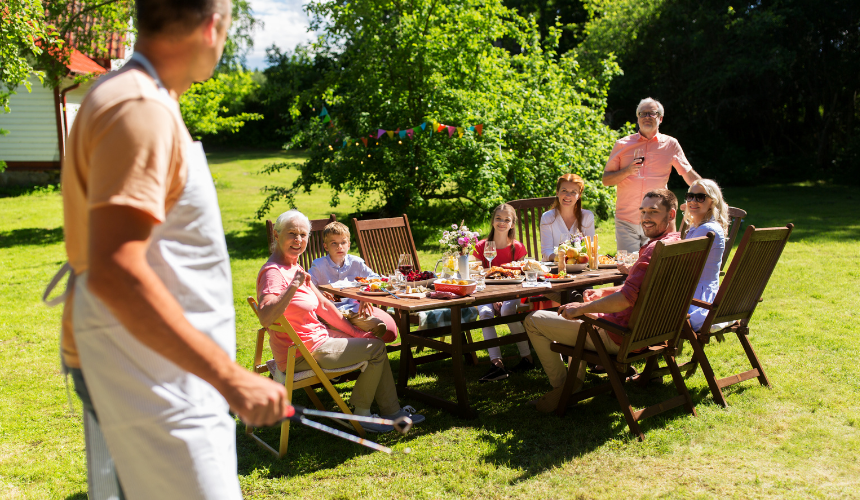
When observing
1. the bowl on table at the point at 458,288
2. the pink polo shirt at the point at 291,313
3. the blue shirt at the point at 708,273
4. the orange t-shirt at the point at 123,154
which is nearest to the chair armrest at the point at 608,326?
the bowl on table at the point at 458,288

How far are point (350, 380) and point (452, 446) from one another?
47.8 inches

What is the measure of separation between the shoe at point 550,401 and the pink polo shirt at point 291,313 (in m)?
1.42

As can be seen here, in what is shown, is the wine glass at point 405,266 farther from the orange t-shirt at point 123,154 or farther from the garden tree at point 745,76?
the garden tree at point 745,76

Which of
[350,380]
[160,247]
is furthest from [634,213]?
[160,247]

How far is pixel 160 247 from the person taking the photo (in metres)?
1.25

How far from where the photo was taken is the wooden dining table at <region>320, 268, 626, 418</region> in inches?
159

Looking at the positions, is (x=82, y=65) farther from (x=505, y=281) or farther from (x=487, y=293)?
(x=487, y=293)

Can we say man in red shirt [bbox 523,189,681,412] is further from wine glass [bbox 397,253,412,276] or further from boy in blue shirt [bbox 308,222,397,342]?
boy in blue shirt [bbox 308,222,397,342]

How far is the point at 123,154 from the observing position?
114 cm

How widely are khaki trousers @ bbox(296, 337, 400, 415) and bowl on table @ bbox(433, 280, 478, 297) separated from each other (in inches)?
19.6

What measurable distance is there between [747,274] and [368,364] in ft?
7.95

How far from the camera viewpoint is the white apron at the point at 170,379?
4.05 ft

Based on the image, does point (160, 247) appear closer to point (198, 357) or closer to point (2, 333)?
point (198, 357)

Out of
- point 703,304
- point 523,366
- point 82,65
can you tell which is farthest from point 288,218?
point 82,65
